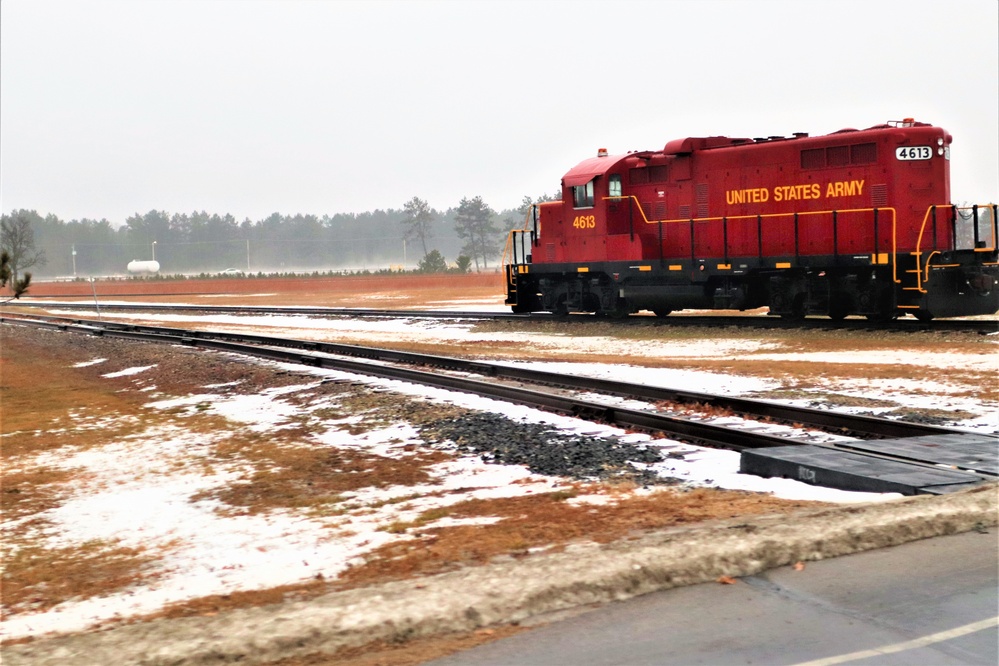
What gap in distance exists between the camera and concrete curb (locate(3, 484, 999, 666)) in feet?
12.8

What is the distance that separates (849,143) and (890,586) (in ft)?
55.9

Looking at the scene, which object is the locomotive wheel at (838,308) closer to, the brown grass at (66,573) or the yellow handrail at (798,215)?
the yellow handrail at (798,215)

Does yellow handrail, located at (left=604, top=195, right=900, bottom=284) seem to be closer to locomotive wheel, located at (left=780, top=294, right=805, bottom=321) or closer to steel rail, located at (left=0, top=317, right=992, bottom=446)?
locomotive wheel, located at (left=780, top=294, right=805, bottom=321)

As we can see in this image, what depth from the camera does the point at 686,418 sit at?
10016mm

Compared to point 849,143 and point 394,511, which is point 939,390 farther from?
point 849,143

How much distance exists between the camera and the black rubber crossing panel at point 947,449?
689 centimetres

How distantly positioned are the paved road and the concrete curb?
146mm

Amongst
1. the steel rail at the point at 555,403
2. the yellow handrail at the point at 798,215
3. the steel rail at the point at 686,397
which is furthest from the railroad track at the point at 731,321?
the steel rail at the point at 555,403

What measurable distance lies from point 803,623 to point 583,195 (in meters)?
21.0

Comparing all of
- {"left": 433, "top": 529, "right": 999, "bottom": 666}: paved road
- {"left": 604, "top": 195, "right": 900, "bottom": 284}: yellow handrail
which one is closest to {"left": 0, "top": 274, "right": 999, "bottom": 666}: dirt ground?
{"left": 433, "top": 529, "right": 999, "bottom": 666}: paved road

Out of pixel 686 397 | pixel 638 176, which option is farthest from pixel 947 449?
pixel 638 176

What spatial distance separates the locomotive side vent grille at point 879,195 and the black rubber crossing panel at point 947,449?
41.1 feet

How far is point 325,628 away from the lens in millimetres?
4020

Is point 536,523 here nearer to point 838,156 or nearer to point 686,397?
point 686,397
